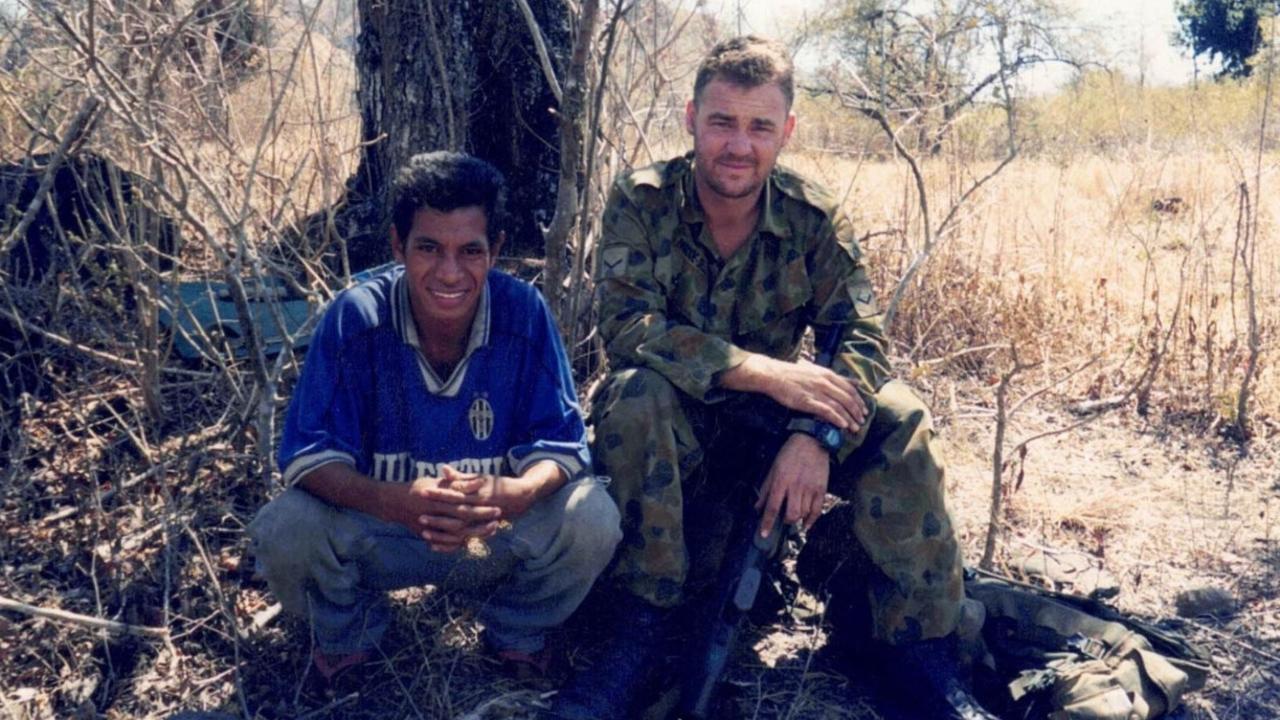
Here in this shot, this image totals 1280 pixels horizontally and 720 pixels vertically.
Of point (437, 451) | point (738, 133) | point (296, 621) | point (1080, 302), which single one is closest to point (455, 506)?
point (437, 451)

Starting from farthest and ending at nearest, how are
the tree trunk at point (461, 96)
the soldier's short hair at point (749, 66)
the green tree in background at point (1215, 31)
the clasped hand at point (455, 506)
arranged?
the green tree in background at point (1215, 31) < the tree trunk at point (461, 96) < the soldier's short hair at point (749, 66) < the clasped hand at point (455, 506)

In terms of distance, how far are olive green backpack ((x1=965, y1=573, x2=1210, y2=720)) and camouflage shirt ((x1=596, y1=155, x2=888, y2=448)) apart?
74 centimetres

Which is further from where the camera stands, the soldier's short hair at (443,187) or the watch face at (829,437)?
the watch face at (829,437)

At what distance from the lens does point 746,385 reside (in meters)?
2.80

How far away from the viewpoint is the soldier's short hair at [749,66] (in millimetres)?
2902

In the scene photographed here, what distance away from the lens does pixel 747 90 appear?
2.90 metres

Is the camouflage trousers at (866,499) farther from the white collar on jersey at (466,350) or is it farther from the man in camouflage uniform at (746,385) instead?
the white collar on jersey at (466,350)

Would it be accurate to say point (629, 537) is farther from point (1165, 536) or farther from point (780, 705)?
point (1165, 536)

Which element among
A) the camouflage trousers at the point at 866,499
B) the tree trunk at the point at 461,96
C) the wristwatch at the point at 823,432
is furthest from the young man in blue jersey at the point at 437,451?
the tree trunk at the point at 461,96

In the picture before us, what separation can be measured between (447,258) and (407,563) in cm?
70

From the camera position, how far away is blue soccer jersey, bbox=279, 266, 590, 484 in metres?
2.57

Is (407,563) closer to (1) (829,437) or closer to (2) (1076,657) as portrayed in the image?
(1) (829,437)

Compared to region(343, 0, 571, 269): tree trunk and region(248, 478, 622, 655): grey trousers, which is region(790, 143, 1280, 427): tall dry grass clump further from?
region(248, 478, 622, 655): grey trousers

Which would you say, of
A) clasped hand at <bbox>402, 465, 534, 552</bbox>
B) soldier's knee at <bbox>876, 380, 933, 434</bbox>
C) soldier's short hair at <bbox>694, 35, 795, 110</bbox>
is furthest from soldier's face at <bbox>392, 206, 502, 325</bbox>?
soldier's knee at <bbox>876, 380, 933, 434</bbox>
